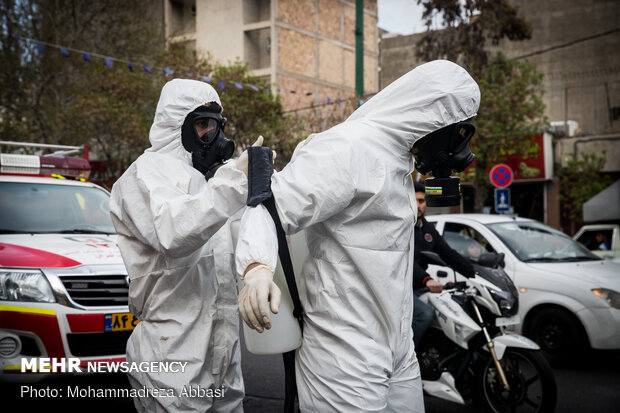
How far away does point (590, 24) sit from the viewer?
29.6 meters

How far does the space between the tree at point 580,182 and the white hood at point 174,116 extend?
70.0ft

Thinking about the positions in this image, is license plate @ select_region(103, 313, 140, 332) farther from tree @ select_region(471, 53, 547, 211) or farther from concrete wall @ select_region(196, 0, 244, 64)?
concrete wall @ select_region(196, 0, 244, 64)

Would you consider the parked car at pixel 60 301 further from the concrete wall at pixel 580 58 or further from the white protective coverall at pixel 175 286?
the concrete wall at pixel 580 58

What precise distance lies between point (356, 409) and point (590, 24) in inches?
1247

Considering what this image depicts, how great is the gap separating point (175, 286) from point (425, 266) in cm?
298

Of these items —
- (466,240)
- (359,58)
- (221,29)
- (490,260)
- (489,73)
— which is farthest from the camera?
(221,29)

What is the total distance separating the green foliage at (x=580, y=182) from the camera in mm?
22531

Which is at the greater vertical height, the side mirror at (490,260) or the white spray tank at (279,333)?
the white spray tank at (279,333)

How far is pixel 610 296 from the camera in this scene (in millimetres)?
6715

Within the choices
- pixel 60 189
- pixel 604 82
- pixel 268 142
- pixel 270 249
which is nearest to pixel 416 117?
pixel 270 249

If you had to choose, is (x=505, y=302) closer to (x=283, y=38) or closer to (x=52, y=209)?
(x=52, y=209)

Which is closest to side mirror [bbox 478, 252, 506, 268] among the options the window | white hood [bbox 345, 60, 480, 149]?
white hood [bbox 345, 60, 480, 149]

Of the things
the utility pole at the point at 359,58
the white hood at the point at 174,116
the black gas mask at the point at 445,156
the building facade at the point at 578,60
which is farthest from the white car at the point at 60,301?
the building facade at the point at 578,60

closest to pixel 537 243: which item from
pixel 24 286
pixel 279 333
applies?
pixel 24 286
